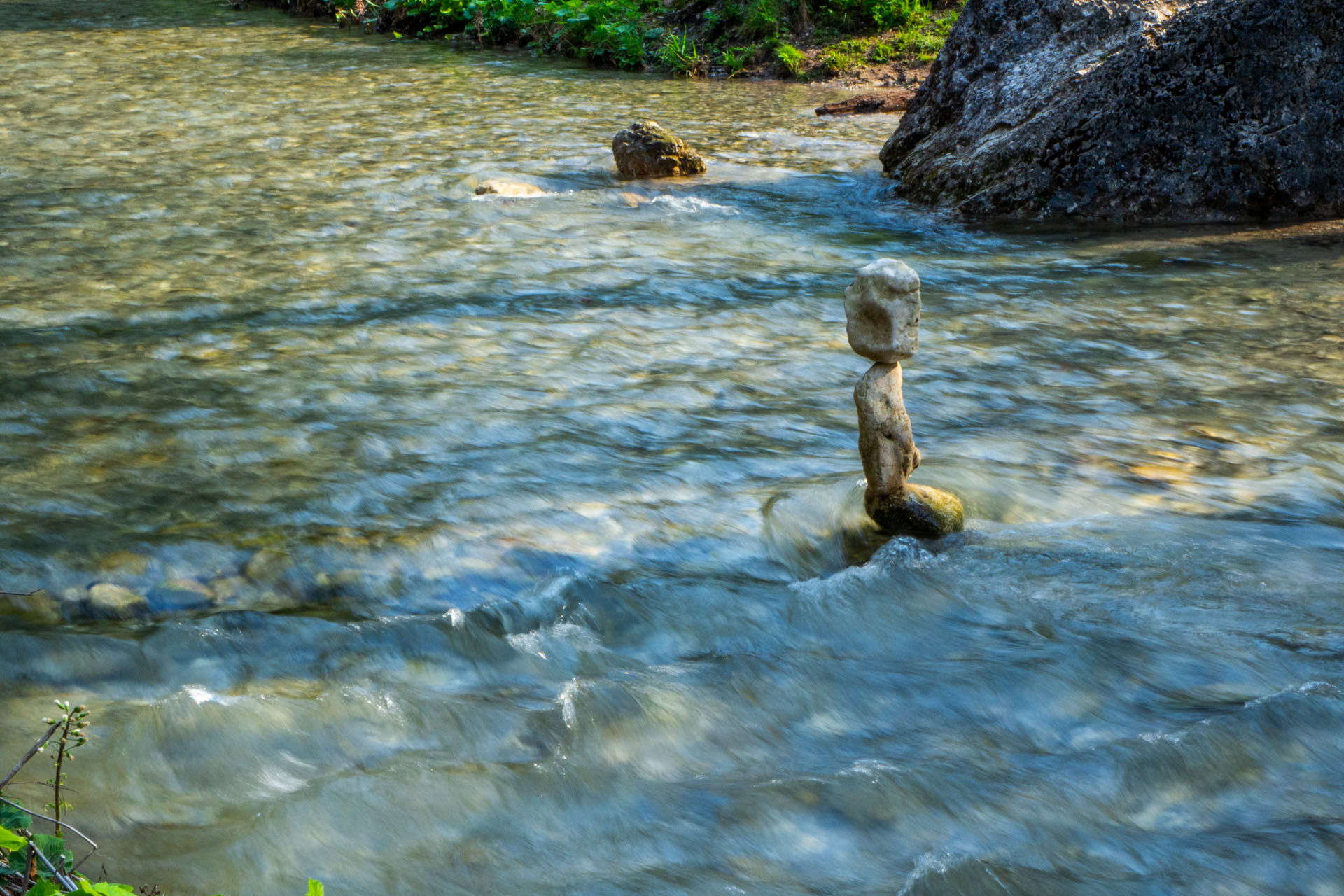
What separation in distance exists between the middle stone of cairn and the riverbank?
11.7m

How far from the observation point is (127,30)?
714 inches

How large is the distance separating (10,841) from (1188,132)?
8.31 meters

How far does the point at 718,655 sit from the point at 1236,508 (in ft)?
6.82

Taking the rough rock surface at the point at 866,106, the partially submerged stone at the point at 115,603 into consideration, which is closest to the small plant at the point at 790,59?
the rough rock surface at the point at 866,106

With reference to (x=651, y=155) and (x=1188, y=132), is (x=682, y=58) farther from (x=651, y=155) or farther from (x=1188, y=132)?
(x=1188, y=132)

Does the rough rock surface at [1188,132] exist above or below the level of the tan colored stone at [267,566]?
above

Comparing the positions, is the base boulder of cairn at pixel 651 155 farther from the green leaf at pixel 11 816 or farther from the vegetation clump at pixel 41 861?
the green leaf at pixel 11 816

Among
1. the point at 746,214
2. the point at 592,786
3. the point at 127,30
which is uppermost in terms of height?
the point at 127,30

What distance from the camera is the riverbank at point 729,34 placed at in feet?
50.8

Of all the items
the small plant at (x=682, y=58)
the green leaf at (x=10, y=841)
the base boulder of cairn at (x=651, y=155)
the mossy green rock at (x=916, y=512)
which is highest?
the small plant at (x=682, y=58)

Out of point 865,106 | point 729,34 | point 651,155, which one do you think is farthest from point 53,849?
point 729,34

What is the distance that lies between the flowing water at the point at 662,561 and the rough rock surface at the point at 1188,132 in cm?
55

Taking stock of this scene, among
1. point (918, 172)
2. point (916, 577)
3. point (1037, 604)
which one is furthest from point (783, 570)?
point (918, 172)

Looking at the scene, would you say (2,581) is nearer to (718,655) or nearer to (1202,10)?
(718,655)
